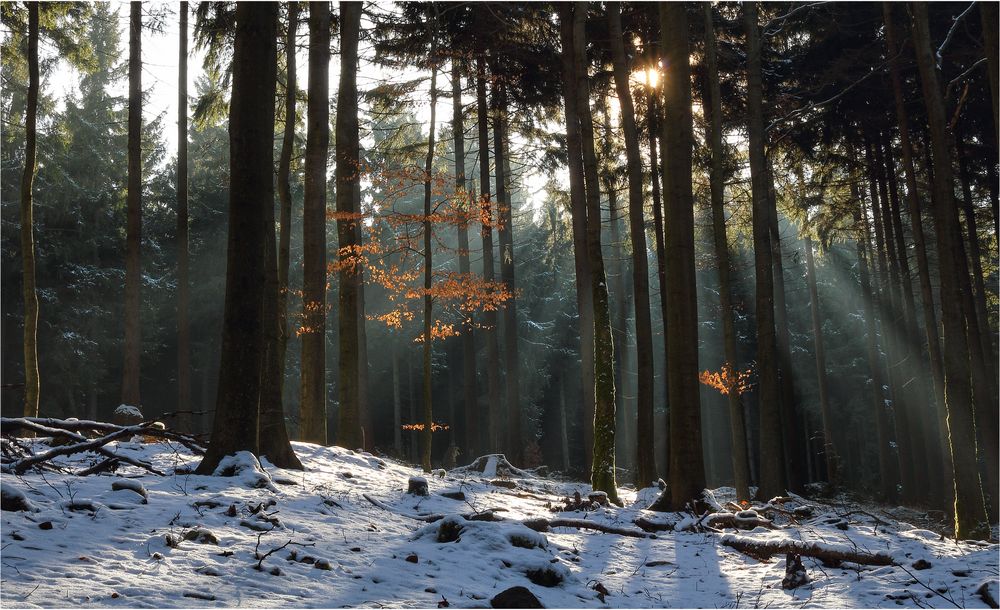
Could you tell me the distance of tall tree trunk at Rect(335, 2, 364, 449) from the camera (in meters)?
12.9

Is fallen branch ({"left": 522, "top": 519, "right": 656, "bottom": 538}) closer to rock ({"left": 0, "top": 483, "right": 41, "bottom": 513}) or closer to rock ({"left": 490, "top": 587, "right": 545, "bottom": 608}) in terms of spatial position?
rock ({"left": 490, "top": 587, "right": 545, "bottom": 608})

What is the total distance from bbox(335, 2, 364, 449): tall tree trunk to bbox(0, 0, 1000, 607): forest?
0.23 ft

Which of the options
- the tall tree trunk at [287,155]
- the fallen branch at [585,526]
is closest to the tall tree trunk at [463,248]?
the tall tree trunk at [287,155]

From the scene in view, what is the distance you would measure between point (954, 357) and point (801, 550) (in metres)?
6.98

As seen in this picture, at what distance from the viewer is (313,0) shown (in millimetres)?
12414

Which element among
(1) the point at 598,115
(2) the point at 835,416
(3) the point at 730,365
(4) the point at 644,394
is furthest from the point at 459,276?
(2) the point at 835,416

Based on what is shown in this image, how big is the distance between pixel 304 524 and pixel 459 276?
10158 mm

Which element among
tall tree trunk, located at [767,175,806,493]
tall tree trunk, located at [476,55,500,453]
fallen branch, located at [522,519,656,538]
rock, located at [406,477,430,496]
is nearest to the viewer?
fallen branch, located at [522,519,656,538]

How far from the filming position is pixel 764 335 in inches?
556

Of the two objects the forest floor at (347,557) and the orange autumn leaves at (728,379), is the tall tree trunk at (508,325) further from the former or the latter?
the forest floor at (347,557)

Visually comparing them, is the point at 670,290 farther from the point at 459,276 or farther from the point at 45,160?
the point at 45,160

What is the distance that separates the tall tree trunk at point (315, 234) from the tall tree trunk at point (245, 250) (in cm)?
448

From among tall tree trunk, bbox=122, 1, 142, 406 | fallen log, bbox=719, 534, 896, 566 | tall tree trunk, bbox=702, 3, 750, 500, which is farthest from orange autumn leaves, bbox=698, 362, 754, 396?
tall tree trunk, bbox=122, 1, 142, 406

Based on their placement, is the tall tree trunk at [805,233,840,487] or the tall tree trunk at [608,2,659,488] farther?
the tall tree trunk at [805,233,840,487]
